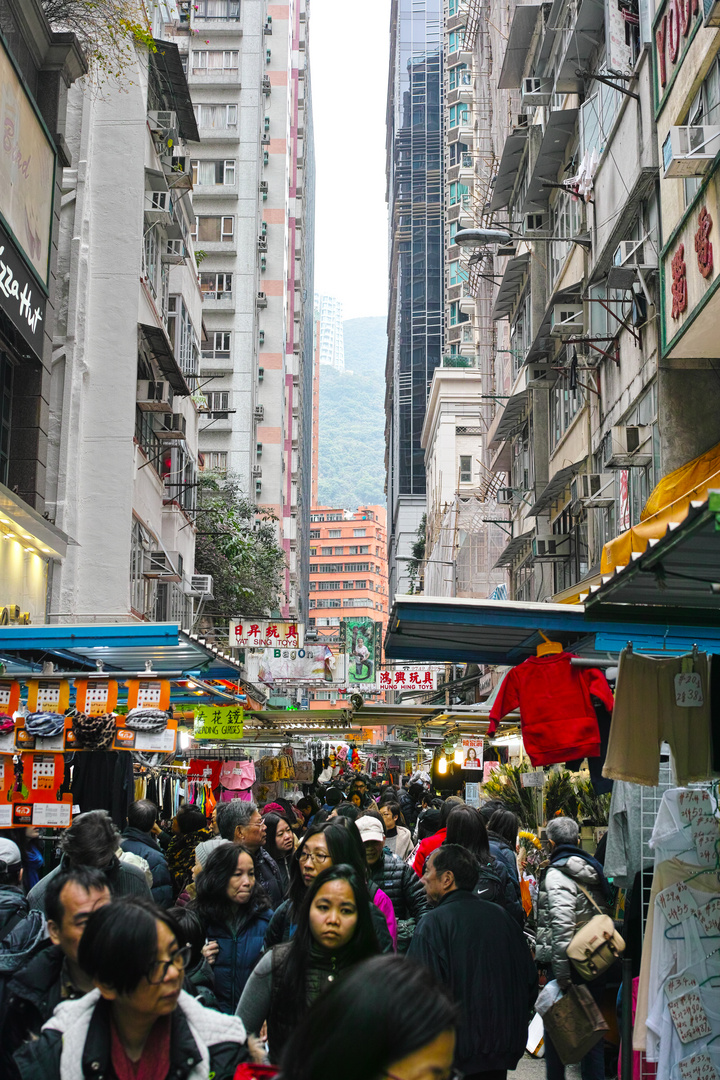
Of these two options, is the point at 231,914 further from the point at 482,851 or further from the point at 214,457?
the point at 214,457

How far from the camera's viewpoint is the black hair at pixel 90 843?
19.0 feet

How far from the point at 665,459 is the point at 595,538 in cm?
574

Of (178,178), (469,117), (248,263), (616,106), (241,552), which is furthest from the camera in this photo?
(469,117)

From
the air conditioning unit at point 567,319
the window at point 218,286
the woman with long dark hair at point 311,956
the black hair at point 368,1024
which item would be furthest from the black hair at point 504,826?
the window at point 218,286

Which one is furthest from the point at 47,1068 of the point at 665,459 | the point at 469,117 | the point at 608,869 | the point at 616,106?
the point at 469,117

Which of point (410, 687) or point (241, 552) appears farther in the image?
point (241, 552)

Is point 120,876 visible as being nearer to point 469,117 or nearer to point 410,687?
point 410,687

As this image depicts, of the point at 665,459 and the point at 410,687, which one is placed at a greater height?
the point at 665,459

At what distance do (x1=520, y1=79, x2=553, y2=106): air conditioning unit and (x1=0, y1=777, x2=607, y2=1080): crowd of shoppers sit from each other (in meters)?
19.9

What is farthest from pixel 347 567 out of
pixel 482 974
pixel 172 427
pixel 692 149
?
pixel 482 974

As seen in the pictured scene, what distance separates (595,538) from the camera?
21.6 metres

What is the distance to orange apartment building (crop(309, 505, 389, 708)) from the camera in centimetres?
14750

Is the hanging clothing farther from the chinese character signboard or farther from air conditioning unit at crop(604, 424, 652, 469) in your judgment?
the chinese character signboard

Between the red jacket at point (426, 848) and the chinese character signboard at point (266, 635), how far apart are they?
897 inches
